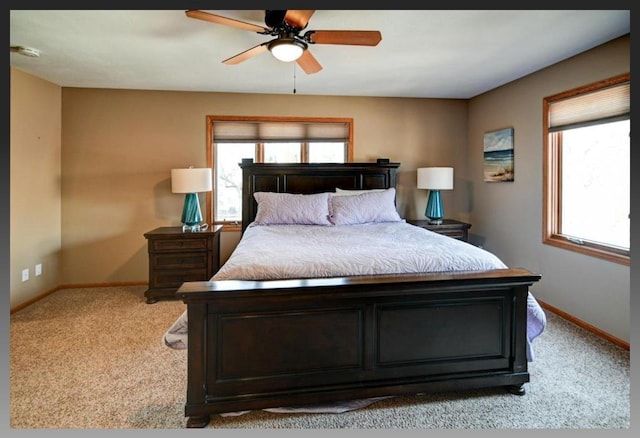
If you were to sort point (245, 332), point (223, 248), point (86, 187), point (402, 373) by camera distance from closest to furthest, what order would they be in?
point (245, 332)
point (402, 373)
point (86, 187)
point (223, 248)

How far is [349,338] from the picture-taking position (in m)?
1.78

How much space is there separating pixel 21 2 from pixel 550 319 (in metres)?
4.12

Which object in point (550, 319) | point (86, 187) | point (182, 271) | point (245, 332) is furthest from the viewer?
point (86, 187)

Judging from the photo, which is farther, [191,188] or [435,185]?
[435,185]

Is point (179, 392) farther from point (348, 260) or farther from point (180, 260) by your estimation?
point (180, 260)

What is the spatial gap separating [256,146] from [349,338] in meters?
3.04

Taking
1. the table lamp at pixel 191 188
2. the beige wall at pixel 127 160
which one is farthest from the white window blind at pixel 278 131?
the table lamp at pixel 191 188

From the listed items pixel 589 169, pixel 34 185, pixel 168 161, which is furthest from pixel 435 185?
pixel 34 185

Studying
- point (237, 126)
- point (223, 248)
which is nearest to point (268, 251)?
point (223, 248)

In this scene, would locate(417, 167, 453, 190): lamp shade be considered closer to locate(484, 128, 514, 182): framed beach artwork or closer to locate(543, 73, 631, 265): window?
locate(484, 128, 514, 182): framed beach artwork

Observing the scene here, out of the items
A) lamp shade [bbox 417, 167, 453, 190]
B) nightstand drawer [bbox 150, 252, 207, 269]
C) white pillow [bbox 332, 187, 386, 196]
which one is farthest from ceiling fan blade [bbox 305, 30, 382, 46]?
nightstand drawer [bbox 150, 252, 207, 269]

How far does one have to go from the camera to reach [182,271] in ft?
11.5

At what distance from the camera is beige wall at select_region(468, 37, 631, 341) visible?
2.59m

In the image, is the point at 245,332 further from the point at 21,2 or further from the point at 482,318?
the point at 21,2
